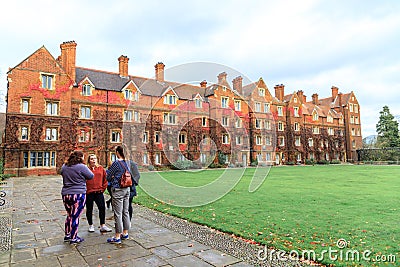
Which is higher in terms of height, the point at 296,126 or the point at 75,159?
the point at 296,126

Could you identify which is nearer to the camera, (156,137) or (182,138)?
(156,137)

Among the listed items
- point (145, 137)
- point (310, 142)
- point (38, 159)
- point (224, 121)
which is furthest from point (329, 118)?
point (38, 159)

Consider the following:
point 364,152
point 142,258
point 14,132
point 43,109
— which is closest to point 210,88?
point 43,109

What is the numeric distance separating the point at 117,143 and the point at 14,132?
30.3 ft

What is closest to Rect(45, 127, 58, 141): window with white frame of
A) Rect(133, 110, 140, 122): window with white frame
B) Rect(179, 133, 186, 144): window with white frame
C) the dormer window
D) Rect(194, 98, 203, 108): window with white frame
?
Rect(133, 110, 140, 122): window with white frame

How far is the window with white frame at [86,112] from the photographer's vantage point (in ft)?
89.7

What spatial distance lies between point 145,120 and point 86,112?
21.3ft

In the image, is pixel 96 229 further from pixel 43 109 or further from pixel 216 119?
pixel 216 119

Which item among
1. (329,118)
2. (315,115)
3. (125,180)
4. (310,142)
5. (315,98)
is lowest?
(125,180)

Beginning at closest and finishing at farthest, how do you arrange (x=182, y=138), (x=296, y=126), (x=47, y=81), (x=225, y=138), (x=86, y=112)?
(x=47, y=81) → (x=86, y=112) → (x=182, y=138) → (x=225, y=138) → (x=296, y=126)

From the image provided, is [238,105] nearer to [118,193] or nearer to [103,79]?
[103,79]

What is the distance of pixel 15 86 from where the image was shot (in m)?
23.6

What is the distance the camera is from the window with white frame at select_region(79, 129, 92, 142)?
26922mm

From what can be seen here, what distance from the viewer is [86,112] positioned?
27594mm
